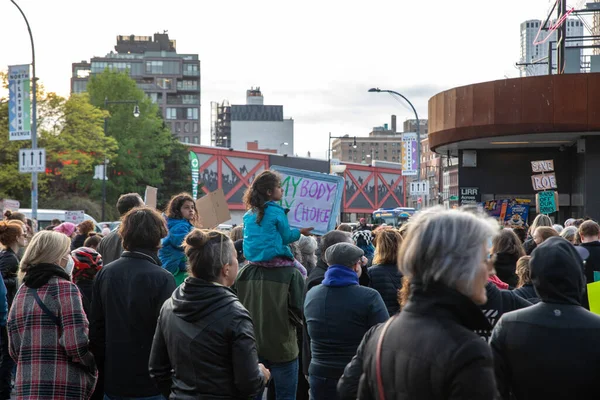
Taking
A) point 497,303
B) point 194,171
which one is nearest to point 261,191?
point 497,303

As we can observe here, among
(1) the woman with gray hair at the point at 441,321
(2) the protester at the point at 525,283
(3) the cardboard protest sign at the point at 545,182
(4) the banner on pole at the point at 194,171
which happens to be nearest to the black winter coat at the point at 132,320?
(2) the protester at the point at 525,283

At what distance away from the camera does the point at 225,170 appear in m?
78.6

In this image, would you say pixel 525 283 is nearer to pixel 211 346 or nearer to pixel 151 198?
pixel 211 346

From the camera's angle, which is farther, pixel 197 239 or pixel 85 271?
pixel 85 271

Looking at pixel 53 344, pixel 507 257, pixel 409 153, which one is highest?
pixel 409 153

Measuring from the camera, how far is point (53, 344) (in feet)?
17.7

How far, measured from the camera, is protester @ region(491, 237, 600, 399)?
3518mm

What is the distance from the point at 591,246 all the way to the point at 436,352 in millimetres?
6587

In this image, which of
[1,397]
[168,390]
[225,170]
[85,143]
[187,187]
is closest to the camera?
[168,390]

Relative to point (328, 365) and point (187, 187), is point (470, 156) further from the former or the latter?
point (187, 187)

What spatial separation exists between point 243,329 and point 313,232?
4506mm

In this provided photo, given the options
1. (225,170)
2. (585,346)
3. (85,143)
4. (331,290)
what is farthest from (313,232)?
(225,170)

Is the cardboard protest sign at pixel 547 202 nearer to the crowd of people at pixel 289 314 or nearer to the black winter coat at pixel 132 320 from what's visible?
the crowd of people at pixel 289 314

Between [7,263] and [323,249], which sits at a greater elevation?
[323,249]
